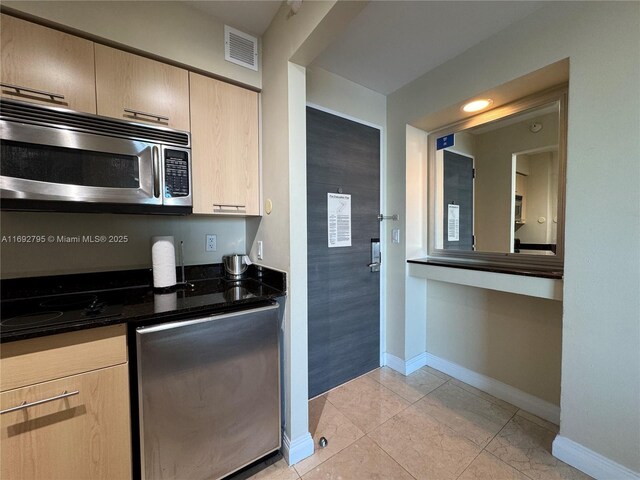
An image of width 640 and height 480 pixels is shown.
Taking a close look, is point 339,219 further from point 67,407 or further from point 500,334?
point 67,407

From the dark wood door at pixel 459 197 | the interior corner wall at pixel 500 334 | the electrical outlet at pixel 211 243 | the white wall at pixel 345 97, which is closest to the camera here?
the interior corner wall at pixel 500 334

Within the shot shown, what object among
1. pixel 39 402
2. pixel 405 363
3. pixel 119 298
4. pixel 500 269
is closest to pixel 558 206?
pixel 500 269

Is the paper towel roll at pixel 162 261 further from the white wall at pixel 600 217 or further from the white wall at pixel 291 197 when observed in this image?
the white wall at pixel 600 217

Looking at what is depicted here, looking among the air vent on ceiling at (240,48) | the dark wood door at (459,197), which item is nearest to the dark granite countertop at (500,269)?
the dark wood door at (459,197)

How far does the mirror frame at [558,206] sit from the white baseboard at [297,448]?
157 cm

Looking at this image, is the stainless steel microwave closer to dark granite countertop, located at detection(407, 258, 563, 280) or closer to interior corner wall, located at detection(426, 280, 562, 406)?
dark granite countertop, located at detection(407, 258, 563, 280)

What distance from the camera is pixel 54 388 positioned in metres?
0.94

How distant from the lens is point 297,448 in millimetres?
1435

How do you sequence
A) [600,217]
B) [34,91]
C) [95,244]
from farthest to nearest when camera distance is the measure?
[95,244] < [600,217] < [34,91]

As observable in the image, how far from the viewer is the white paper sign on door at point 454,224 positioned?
2.21 metres

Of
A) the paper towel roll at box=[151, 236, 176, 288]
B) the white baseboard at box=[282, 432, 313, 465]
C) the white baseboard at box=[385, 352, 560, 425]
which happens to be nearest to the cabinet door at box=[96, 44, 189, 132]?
the paper towel roll at box=[151, 236, 176, 288]

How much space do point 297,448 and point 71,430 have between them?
3.44 feet

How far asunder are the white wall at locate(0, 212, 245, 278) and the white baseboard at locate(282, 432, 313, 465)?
1.22 m

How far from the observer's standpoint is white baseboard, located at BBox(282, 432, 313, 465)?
55.7 inches
